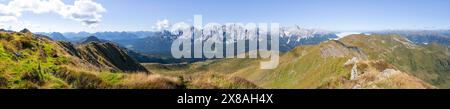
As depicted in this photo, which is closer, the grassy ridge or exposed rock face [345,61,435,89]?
the grassy ridge

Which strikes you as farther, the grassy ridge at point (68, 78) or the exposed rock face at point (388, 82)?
the exposed rock face at point (388, 82)

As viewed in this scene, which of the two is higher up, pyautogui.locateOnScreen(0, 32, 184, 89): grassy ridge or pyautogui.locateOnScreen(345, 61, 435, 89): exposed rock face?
pyautogui.locateOnScreen(0, 32, 184, 89): grassy ridge

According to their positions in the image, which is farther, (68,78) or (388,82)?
(388,82)

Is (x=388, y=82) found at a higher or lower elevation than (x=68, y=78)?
lower

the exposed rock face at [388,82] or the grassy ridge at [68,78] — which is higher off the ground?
the grassy ridge at [68,78]

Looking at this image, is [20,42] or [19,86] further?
[20,42]
